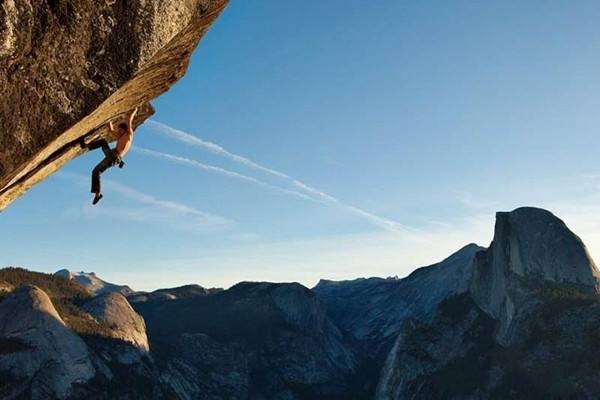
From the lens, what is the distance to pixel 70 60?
297 inches

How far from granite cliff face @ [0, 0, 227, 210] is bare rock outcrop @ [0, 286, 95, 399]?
79.6 m

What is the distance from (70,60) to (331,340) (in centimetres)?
15141

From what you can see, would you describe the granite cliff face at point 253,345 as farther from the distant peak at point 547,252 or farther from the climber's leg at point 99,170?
the climber's leg at point 99,170

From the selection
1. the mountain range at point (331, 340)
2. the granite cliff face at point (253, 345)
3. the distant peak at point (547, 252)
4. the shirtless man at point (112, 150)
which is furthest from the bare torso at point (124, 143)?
the distant peak at point (547, 252)

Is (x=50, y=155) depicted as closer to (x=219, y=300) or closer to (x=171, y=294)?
(x=219, y=300)

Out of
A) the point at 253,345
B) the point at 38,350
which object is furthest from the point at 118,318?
the point at 253,345

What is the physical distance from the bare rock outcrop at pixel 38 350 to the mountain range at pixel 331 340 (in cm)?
21

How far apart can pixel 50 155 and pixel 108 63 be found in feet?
8.15

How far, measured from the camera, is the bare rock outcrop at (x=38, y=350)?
252 ft

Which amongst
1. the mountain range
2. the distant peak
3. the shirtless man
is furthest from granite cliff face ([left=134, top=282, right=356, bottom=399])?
the shirtless man

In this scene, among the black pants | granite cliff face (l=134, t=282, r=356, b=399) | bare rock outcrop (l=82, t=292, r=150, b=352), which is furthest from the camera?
granite cliff face (l=134, t=282, r=356, b=399)

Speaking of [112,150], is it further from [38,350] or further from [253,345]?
[253,345]

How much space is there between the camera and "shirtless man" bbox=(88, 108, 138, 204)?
9.95m

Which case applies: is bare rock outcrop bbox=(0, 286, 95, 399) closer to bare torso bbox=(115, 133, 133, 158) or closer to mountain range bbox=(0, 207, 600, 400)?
mountain range bbox=(0, 207, 600, 400)
